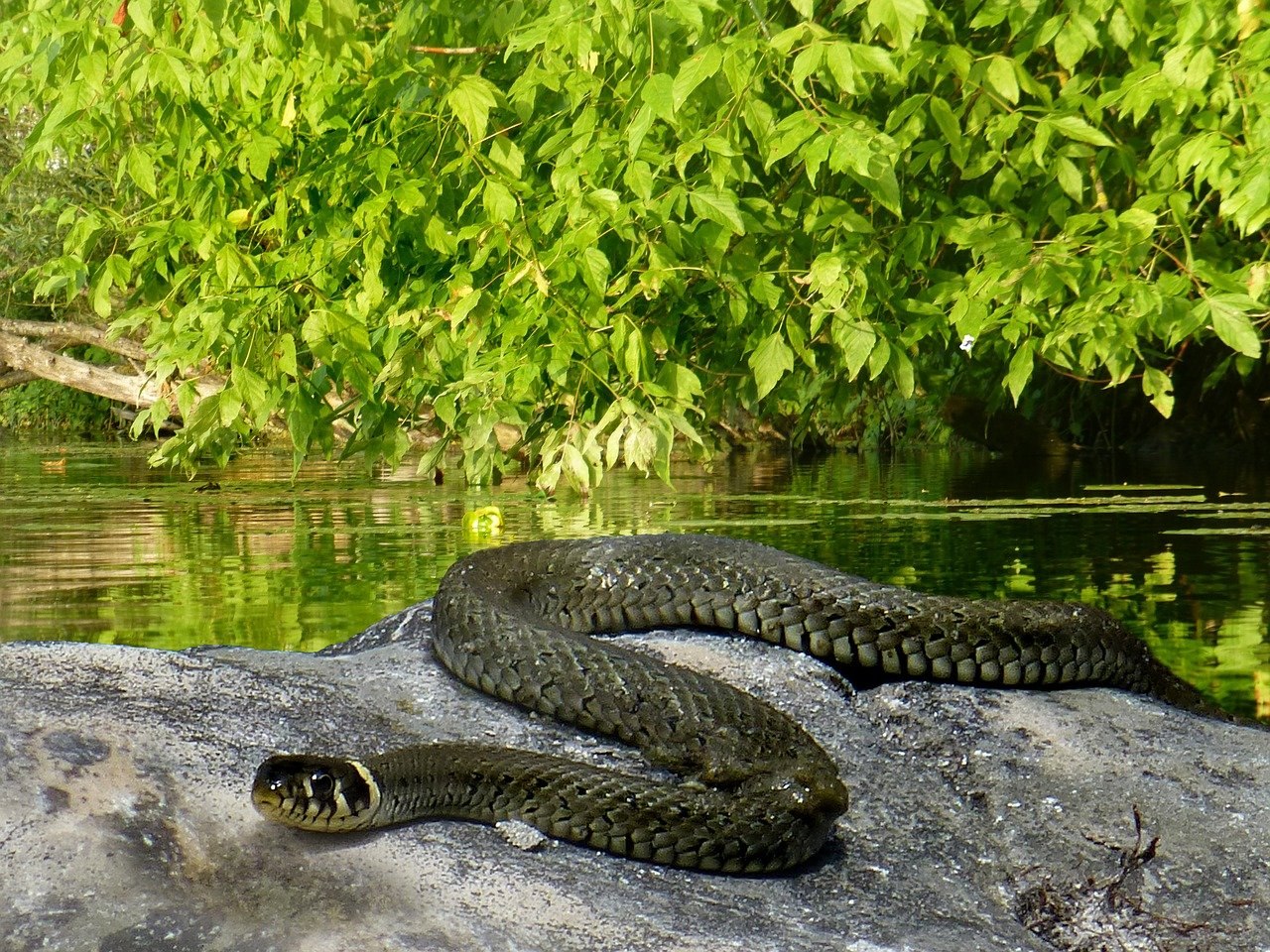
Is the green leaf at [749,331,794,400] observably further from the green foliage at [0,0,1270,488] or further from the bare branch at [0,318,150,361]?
the bare branch at [0,318,150,361]

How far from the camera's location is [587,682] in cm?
401

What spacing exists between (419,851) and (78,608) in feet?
15.4

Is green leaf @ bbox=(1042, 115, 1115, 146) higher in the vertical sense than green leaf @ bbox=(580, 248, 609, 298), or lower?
higher

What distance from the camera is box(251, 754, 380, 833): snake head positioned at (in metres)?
2.97

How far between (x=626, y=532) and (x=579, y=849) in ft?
21.2

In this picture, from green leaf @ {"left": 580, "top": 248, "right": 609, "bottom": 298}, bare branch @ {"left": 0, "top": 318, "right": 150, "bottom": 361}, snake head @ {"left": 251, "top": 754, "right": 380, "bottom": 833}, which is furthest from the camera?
bare branch @ {"left": 0, "top": 318, "right": 150, "bottom": 361}

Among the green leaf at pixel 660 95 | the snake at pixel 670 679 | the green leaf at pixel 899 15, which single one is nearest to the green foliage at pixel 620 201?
the green leaf at pixel 660 95

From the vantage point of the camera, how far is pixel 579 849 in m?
3.26

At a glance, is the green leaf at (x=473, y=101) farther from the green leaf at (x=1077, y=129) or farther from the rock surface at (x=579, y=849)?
the green leaf at (x=1077, y=129)

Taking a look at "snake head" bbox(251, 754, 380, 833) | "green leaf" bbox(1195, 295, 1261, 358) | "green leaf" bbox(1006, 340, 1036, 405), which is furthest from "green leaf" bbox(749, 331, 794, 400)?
"snake head" bbox(251, 754, 380, 833)

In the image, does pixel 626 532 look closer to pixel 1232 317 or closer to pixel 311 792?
pixel 1232 317

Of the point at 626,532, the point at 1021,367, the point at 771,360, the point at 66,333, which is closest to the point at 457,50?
the point at 771,360

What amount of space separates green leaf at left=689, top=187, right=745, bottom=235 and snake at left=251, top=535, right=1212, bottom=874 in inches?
49.2

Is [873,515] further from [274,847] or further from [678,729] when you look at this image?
[274,847]
